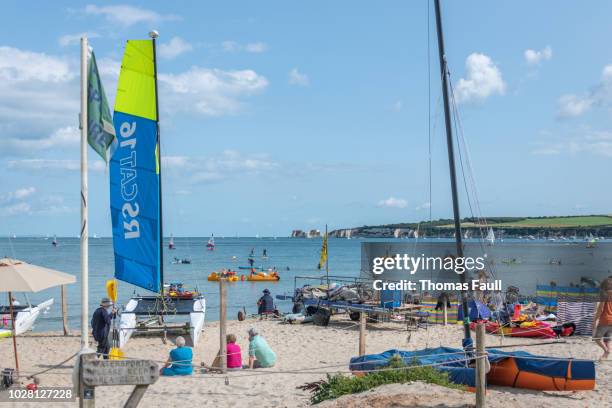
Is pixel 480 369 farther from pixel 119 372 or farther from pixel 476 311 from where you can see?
pixel 476 311

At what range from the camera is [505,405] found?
927 centimetres

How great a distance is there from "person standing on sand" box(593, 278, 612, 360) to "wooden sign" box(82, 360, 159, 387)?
8982 mm

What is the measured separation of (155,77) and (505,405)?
13169 mm

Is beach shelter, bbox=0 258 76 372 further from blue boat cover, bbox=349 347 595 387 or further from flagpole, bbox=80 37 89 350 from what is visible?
blue boat cover, bbox=349 347 595 387

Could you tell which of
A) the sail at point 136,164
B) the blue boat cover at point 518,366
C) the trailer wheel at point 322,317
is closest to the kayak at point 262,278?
the trailer wheel at point 322,317

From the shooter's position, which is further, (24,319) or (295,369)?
(24,319)

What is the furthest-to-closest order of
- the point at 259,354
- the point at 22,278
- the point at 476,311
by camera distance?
the point at 476,311 → the point at 259,354 → the point at 22,278

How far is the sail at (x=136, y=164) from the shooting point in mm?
18062

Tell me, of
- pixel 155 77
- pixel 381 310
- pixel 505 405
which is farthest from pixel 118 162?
pixel 505 405

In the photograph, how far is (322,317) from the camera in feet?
69.7

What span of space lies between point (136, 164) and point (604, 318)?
1220 centimetres

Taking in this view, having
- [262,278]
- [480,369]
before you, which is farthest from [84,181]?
[262,278]

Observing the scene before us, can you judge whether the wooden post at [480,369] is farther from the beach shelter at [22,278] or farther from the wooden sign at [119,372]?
the beach shelter at [22,278]

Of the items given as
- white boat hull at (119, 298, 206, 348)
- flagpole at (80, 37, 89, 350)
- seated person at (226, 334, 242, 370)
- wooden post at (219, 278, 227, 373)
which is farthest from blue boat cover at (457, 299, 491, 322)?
flagpole at (80, 37, 89, 350)
